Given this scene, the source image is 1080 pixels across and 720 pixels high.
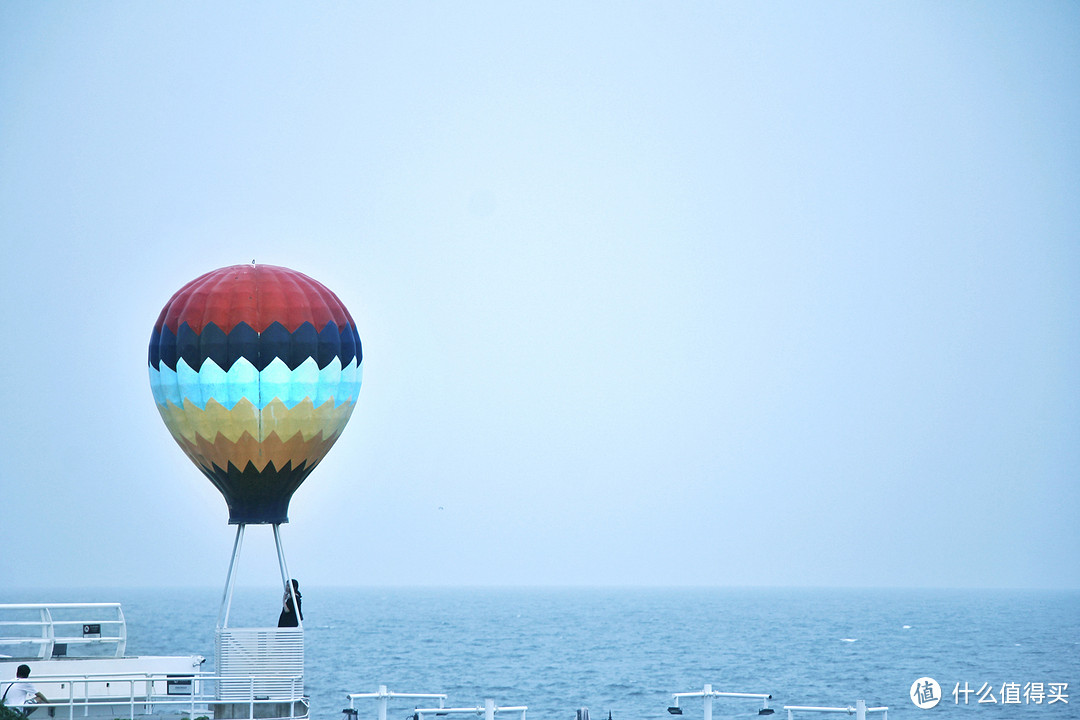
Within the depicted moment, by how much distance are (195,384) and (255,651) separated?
539 cm

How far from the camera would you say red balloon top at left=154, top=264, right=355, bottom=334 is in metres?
26.1

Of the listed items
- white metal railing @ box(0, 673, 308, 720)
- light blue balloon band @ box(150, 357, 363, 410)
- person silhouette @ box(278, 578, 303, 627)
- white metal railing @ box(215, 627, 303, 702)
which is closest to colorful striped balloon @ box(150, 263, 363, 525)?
light blue balloon band @ box(150, 357, 363, 410)

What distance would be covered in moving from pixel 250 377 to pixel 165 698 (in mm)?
6239

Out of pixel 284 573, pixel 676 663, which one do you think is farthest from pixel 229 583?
pixel 676 663

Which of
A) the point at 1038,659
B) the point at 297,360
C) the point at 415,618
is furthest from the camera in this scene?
the point at 415,618

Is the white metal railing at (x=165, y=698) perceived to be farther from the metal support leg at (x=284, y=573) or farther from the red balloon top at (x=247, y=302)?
the red balloon top at (x=247, y=302)

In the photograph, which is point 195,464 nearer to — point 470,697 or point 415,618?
point 470,697

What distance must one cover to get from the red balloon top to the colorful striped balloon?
20 mm

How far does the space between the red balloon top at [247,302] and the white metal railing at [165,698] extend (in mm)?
6731

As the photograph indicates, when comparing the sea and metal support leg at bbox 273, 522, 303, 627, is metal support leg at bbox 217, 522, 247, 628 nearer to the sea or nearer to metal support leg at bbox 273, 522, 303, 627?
metal support leg at bbox 273, 522, 303, 627

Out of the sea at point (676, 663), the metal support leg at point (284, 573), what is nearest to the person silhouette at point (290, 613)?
the metal support leg at point (284, 573)

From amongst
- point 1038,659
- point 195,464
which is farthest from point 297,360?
point 1038,659

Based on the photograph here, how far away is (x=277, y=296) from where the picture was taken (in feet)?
86.9

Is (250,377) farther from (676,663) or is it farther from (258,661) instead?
(676,663)
